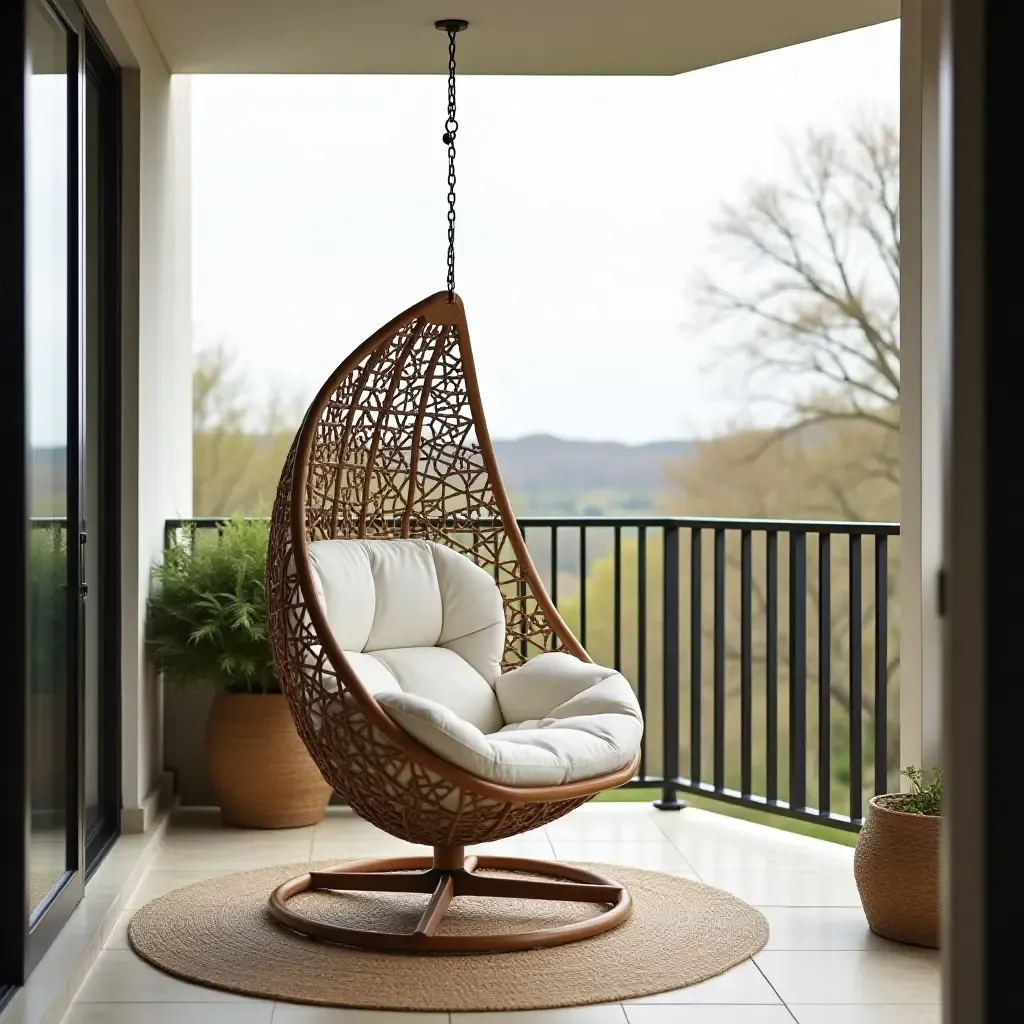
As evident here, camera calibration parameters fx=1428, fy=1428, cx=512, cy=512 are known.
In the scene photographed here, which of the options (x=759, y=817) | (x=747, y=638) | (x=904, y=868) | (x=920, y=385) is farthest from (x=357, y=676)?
(x=759, y=817)

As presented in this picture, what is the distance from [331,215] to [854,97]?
122 inches

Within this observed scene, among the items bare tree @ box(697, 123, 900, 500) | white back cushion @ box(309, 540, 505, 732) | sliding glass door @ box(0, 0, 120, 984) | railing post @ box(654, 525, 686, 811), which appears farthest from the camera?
bare tree @ box(697, 123, 900, 500)

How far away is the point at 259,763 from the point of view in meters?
4.65

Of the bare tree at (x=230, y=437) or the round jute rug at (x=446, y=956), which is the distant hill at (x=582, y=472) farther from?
the round jute rug at (x=446, y=956)

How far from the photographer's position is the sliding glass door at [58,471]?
278 cm

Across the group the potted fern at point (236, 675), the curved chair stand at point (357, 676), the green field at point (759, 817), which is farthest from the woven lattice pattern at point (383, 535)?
the green field at point (759, 817)

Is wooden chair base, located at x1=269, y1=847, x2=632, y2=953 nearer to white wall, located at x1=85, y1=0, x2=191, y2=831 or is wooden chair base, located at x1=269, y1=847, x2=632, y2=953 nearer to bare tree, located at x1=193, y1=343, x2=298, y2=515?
white wall, located at x1=85, y1=0, x2=191, y2=831

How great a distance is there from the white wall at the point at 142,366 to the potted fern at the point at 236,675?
0.11 metres

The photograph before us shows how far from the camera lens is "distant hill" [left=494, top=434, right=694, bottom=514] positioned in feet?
26.9

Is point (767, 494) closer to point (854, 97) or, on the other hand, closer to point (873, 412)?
point (873, 412)

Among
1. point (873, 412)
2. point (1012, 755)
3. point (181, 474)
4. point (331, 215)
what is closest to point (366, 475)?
point (181, 474)

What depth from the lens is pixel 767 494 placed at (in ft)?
27.7

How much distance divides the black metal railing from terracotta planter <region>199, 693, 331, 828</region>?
747mm

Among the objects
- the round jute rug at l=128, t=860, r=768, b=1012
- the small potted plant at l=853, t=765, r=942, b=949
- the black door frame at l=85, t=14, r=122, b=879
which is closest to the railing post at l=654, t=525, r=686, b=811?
the round jute rug at l=128, t=860, r=768, b=1012
